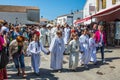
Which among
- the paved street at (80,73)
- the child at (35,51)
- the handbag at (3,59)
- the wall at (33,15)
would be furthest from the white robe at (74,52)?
the wall at (33,15)

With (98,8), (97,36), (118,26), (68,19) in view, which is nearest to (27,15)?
(68,19)

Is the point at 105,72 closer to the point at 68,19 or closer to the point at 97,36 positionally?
the point at 97,36

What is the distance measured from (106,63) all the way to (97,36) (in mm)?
1413

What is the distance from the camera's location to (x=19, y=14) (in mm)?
93188

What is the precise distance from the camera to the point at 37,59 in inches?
477

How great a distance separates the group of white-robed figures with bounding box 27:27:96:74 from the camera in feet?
39.6

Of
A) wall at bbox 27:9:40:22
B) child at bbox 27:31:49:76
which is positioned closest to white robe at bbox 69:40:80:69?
child at bbox 27:31:49:76

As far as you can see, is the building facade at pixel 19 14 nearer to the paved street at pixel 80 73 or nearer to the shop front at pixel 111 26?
the shop front at pixel 111 26

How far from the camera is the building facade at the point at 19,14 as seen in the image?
91.1m

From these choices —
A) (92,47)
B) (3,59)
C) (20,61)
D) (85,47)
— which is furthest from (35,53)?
(92,47)

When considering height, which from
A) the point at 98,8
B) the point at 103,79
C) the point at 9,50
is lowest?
the point at 103,79

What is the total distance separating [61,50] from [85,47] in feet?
5.21

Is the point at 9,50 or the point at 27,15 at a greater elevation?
the point at 27,15

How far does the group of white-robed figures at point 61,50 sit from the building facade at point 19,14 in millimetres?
72907
